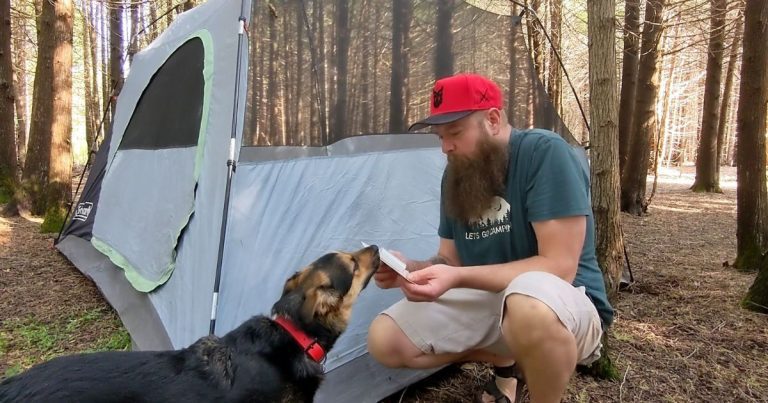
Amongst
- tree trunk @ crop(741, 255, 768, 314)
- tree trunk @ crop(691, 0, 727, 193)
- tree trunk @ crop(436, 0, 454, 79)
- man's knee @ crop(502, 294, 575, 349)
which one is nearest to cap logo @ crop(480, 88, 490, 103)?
man's knee @ crop(502, 294, 575, 349)

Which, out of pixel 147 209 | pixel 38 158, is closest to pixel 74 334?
pixel 147 209

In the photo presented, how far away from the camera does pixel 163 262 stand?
10.7 ft

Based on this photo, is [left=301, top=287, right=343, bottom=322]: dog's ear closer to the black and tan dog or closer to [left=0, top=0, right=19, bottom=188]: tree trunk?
the black and tan dog

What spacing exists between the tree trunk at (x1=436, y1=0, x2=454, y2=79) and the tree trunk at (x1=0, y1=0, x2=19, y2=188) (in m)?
7.53

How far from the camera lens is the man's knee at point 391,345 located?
2.32m

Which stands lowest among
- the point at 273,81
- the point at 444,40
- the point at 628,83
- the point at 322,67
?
the point at 273,81

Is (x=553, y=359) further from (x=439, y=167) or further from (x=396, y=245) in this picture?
(x=439, y=167)

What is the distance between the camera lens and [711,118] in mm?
10852

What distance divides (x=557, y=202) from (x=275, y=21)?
2.09m

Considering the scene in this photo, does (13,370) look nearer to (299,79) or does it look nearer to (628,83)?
(299,79)

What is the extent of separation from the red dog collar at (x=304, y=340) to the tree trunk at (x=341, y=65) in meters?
1.55

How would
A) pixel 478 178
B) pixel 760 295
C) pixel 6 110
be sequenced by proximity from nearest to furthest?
pixel 478 178 → pixel 760 295 → pixel 6 110

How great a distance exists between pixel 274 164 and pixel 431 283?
4.48ft

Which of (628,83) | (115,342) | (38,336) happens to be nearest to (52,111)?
(38,336)
